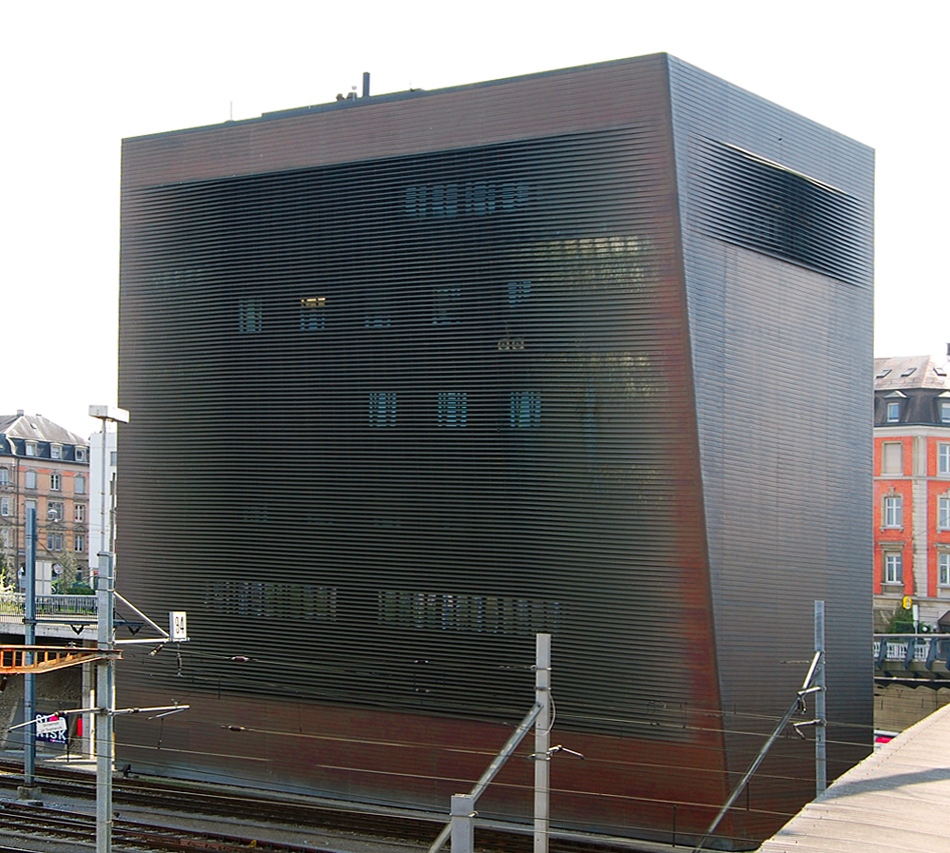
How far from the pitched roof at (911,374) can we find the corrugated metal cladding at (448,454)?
2652cm

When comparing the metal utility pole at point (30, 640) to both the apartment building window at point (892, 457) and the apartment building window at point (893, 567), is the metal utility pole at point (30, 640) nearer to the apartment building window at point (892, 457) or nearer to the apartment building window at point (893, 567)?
the apartment building window at point (893, 567)

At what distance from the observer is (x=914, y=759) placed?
19281 mm

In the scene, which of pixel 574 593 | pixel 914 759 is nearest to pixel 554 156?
pixel 574 593

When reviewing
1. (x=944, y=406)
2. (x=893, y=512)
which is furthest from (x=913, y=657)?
(x=944, y=406)

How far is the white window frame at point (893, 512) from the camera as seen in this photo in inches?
2092

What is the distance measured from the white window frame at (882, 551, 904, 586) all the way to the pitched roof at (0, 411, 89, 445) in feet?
165

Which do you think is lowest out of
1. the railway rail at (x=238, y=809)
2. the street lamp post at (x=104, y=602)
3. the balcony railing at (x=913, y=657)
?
the railway rail at (x=238, y=809)

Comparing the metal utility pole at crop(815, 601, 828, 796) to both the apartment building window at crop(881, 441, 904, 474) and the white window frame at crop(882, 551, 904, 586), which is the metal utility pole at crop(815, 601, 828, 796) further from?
the apartment building window at crop(881, 441, 904, 474)

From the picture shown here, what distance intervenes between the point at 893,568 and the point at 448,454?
33.0 meters

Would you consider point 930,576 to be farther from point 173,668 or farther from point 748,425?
point 173,668

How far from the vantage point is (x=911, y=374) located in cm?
5500

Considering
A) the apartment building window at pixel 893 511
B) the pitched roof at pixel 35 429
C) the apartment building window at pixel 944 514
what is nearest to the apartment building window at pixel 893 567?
the apartment building window at pixel 893 511

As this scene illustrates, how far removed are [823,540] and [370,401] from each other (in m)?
12.2

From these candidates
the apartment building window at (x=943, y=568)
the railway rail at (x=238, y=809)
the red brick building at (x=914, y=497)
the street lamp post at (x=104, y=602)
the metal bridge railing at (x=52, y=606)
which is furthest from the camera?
the red brick building at (x=914, y=497)
